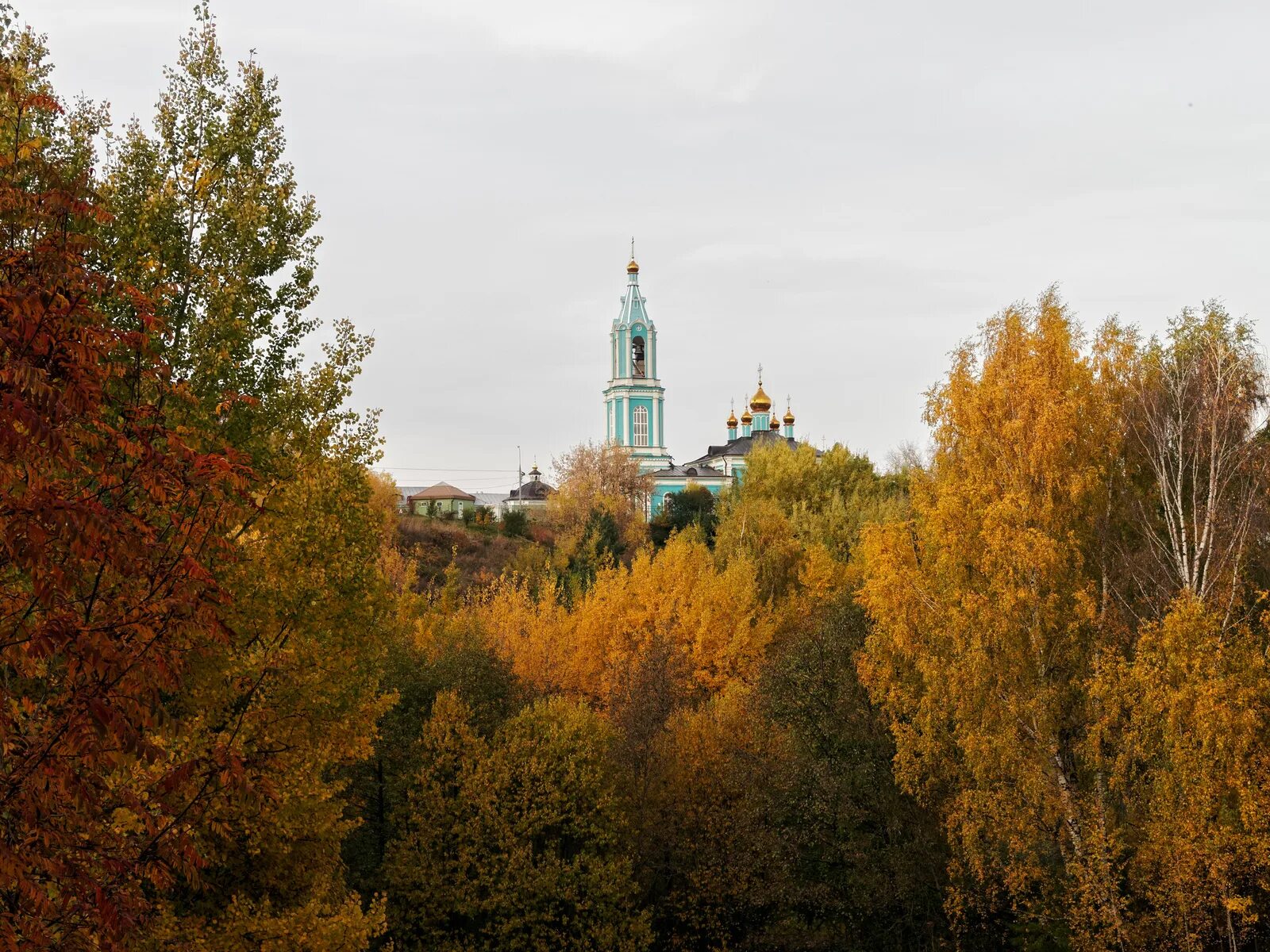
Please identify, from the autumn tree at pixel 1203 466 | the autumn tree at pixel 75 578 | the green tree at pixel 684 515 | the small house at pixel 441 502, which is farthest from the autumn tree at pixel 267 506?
the small house at pixel 441 502

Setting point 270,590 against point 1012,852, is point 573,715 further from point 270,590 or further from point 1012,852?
point 270,590

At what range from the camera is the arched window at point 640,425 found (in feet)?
318

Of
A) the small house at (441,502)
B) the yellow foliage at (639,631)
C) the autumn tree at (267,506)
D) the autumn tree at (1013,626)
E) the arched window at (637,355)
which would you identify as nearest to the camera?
the autumn tree at (267,506)

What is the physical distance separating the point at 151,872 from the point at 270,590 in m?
6.81

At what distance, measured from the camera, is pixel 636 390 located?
9688 cm

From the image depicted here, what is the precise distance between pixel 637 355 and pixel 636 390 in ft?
12.9

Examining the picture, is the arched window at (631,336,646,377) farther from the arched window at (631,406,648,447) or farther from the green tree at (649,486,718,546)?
the green tree at (649,486,718,546)

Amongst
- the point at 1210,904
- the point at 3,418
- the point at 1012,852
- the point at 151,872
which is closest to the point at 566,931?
the point at 1012,852

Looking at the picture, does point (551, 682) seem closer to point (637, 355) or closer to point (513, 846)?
point (513, 846)

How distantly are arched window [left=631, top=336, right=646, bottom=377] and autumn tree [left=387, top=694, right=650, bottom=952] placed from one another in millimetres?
77134

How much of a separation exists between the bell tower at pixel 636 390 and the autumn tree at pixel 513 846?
73.5 metres

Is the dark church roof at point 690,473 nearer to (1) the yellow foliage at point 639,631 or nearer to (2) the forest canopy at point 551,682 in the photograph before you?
(1) the yellow foliage at point 639,631

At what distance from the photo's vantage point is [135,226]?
12.6 metres

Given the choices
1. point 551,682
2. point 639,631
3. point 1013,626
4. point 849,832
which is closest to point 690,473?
point 639,631
